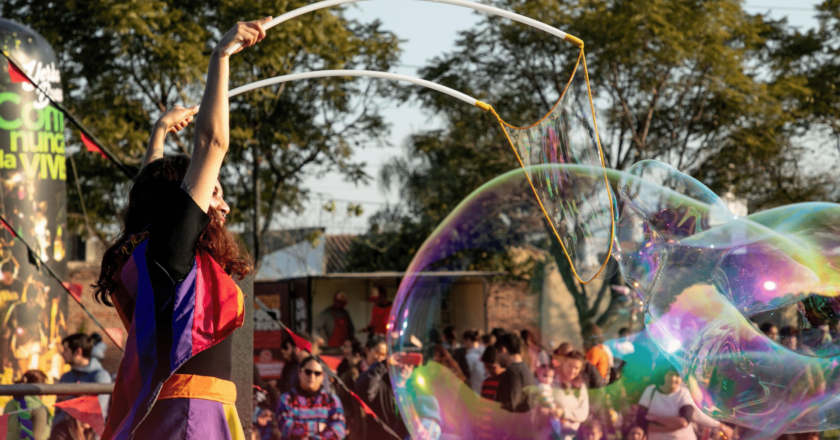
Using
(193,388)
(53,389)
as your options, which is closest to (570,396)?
(53,389)

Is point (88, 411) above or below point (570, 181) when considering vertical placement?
below

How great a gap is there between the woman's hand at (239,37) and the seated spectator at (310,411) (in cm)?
390

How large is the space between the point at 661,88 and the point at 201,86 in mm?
8604

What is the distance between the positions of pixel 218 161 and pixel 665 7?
1385cm

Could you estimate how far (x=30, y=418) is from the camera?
14.6 feet

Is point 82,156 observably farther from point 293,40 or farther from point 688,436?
point 688,436

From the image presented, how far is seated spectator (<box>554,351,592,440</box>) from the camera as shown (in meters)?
5.48

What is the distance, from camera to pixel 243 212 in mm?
14242

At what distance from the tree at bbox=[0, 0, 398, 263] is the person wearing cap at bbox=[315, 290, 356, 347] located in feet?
7.08

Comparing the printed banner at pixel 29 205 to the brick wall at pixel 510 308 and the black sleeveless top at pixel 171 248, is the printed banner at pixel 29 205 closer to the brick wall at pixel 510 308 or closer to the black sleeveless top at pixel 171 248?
the black sleeveless top at pixel 171 248

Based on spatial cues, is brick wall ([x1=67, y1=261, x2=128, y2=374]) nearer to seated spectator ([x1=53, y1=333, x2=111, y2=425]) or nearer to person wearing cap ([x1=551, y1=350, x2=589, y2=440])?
seated spectator ([x1=53, y1=333, x2=111, y2=425])

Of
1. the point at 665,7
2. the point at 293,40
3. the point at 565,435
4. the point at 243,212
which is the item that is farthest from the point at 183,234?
the point at 665,7

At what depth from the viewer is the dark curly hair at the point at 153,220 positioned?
2355 mm

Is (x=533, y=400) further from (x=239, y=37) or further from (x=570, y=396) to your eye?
(x=239, y=37)
